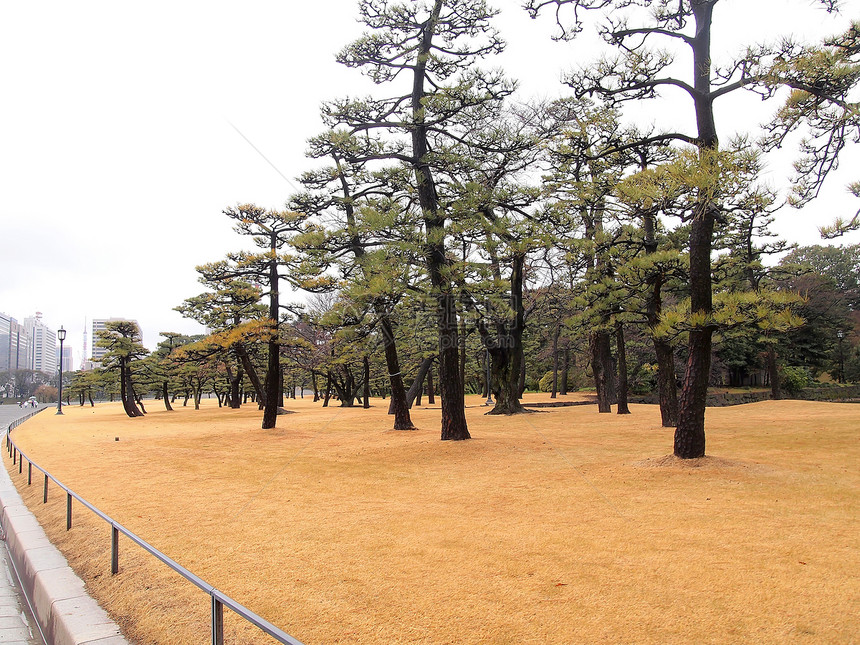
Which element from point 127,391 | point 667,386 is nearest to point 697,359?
point 667,386

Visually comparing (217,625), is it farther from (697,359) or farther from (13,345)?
(13,345)

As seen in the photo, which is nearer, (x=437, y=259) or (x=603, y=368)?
(x=437, y=259)

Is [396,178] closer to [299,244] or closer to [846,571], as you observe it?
[299,244]

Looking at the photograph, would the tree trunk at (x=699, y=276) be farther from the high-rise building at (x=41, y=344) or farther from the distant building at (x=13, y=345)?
the high-rise building at (x=41, y=344)

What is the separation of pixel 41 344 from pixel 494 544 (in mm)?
189892

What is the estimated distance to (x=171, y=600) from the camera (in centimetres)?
366

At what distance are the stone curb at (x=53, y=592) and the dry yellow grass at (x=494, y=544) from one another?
0.41 ft

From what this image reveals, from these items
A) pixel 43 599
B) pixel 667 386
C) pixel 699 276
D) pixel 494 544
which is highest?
pixel 699 276

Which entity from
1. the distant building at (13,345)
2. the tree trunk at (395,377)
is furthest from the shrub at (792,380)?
the distant building at (13,345)

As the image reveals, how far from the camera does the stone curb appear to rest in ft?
11.0

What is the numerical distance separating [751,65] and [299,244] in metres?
8.85

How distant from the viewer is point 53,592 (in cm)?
404

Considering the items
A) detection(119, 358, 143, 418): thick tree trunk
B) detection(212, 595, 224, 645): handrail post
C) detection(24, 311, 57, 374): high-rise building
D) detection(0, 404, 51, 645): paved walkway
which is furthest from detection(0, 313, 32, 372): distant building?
detection(212, 595, 224, 645): handrail post

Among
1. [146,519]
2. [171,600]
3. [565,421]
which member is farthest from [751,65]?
[565,421]
